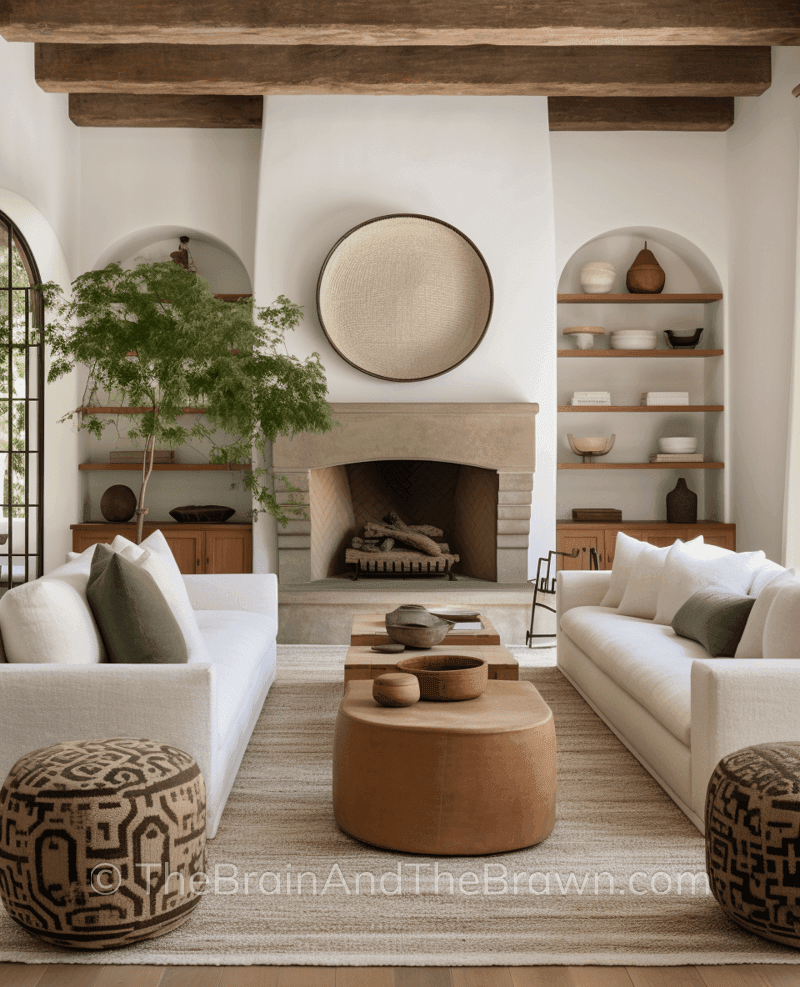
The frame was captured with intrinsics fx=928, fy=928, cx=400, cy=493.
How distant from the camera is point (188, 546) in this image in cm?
598

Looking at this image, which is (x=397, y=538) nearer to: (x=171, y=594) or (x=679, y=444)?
(x=679, y=444)

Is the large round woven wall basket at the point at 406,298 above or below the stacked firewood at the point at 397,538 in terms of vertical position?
above

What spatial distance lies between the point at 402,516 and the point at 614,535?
1438mm

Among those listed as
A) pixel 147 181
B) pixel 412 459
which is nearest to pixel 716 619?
pixel 412 459

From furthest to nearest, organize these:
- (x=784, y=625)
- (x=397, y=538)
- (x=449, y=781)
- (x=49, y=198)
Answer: (x=397, y=538)
(x=49, y=198)
(x=784, y=625)
(x=449, y=781)

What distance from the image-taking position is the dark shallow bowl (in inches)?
240

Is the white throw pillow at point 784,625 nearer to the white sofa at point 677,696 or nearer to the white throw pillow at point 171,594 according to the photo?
the white sofa at point 677,696

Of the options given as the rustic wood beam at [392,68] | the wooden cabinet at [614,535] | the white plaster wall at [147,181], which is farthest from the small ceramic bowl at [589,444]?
the white plaster wall at [147,181]

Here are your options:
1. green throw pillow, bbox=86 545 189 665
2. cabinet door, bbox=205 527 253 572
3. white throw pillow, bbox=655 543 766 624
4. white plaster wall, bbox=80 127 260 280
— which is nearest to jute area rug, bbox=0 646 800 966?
green throw pillow, bbox=86 545 189 665

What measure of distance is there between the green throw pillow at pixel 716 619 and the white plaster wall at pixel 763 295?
5.84ft

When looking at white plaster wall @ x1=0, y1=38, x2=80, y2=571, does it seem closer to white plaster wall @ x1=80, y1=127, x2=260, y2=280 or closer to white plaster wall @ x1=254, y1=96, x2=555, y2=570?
white plaster wall @ x1=80, y1=127, x2=260, y2=280

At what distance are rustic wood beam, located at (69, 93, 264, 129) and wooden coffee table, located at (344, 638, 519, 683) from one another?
401 centimetres

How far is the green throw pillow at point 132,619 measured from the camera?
105 inches

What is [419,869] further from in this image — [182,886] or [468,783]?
[182,886]
